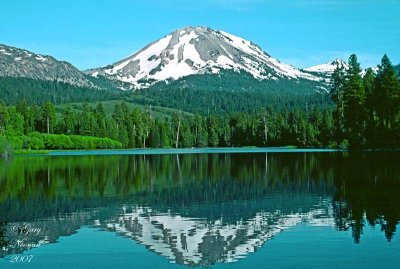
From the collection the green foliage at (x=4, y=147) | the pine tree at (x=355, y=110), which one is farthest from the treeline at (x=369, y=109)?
the green foliage at (x=4, y=147)

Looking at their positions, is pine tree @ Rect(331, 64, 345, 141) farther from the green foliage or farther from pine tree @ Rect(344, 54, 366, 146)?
the green foliage

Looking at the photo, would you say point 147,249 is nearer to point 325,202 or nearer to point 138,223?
point 138,223

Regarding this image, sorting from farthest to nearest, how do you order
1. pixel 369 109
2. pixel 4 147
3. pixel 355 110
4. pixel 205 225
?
1. pixel 4 147
2. pixel 355 110
3. pixel 369 109
4. pixel 205 225

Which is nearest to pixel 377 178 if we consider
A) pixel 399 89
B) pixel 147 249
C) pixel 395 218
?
pixel 395 218

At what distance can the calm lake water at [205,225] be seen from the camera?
69.7 ft

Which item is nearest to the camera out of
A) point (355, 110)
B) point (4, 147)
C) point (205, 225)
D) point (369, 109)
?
point (205, 225)

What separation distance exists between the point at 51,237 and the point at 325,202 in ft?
56.8

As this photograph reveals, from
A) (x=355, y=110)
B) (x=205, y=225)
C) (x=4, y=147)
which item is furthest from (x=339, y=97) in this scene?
(x=205, y=225)

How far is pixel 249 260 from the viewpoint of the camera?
2078cm

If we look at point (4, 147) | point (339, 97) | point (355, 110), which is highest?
point (339, 97)

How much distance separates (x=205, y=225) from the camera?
1101 inches

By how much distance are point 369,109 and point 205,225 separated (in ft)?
302

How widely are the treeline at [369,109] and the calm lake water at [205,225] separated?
60.3 m

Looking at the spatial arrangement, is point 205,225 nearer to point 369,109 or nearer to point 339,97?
point 369,109
